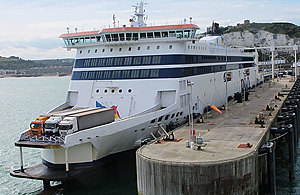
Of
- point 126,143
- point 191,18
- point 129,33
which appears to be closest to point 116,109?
point 126,143

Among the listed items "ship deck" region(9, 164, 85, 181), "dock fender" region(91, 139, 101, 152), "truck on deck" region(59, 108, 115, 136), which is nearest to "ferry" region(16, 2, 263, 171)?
"truck on deck" region(59, 108, 115, 136)

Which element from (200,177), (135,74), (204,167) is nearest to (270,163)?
(204,167)

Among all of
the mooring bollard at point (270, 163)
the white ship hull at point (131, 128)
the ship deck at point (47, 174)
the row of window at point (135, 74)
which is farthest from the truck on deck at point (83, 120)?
the mooring bollard at point (270, 163)

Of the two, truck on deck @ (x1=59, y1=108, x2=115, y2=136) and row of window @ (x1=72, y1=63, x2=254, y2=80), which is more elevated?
row of window @ (x1=72, y1=63, x2=254, y2=80)

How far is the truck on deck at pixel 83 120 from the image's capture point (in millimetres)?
21016

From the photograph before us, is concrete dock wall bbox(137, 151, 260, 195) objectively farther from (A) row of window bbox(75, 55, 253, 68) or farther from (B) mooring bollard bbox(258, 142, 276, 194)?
(A) row of window bbox(75, 55, 253, 68)

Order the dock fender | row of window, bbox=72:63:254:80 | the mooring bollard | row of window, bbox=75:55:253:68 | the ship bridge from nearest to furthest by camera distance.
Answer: the mooring bollard → the dock fender → row of window, bbox=72:63:254:80 → row of window, bbox=75:55:253:68 → the ship bridge

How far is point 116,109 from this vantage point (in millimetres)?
28047

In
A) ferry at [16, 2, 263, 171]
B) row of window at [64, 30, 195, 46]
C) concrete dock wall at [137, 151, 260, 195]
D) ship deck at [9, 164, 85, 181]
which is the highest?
row of window at [64, 30, 195, 46]

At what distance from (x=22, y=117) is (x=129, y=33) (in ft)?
110

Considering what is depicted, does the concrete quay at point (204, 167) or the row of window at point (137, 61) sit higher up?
the row of window at point (137, 61)

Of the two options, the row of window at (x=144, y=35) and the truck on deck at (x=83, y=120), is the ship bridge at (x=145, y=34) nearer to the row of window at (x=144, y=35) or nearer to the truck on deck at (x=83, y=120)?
the row of window at (x=144, y=35)

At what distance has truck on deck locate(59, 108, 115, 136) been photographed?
2102cm

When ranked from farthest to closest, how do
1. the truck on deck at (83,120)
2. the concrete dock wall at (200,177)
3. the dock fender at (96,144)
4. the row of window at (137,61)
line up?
the row of window at (137,61), the dock fender at (96,144), the truck on deck at (83,120), the concrete dock wall at (200,177)
